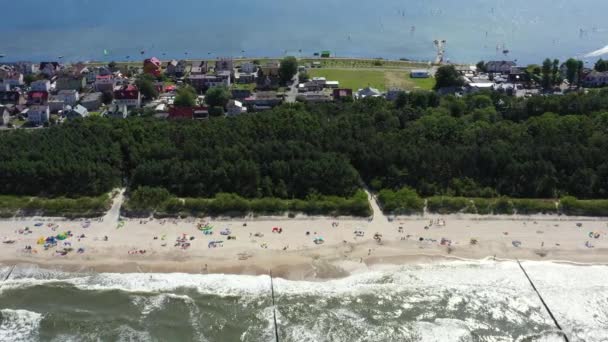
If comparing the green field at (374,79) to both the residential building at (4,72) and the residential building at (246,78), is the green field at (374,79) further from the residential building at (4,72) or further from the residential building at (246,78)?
the residential building at (4,72)

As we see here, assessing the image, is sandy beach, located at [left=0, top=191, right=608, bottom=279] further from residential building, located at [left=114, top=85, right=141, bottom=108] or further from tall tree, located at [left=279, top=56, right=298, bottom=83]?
tall tree, located at [left=279, top=56, right=298, bottom=83]

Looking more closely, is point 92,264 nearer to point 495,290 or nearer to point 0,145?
point 0,145

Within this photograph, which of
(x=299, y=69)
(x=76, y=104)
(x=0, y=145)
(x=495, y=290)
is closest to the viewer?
(x=495, y=290)

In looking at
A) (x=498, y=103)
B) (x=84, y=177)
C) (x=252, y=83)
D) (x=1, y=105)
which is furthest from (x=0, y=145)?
(x=498, y=103)

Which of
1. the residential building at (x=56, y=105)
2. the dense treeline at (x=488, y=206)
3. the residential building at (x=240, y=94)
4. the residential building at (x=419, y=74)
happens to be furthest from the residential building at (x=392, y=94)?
the residential building at (x=56, y=105)

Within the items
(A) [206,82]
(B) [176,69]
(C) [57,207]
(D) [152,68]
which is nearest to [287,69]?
(A) [206,82]

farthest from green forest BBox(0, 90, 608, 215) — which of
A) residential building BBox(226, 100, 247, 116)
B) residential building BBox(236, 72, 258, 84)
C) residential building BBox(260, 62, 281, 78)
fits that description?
residential building BBox(236, 72, 258, 84)

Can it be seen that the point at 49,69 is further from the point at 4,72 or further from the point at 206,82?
the point at 206,82
